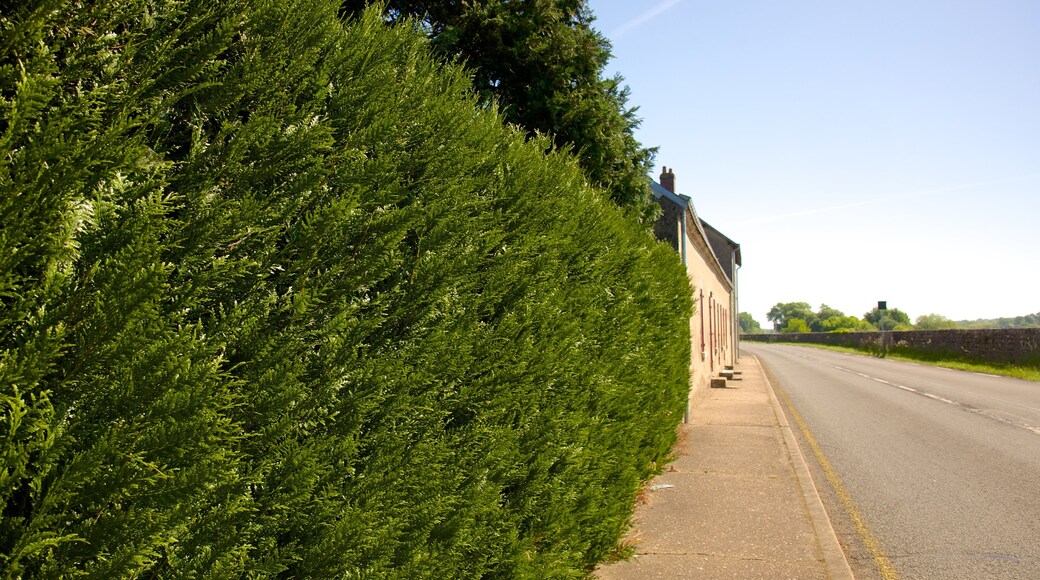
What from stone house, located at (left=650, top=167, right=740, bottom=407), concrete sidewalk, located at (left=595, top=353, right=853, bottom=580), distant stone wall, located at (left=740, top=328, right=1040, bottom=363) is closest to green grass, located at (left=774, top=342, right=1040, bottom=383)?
distant stone wall, located at (left=740, top=328, right=1040, bottom=363)

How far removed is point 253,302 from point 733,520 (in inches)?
224

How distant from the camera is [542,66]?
32.8ft

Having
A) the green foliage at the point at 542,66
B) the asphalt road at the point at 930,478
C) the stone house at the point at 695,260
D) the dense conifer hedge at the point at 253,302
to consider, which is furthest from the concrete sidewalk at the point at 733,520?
the green foliage at the point at 542,66

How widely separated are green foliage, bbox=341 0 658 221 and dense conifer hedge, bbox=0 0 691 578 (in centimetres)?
651

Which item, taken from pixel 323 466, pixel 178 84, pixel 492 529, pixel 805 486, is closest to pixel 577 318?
pixel 492 529

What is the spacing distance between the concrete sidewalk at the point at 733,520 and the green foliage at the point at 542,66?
12.1 ft

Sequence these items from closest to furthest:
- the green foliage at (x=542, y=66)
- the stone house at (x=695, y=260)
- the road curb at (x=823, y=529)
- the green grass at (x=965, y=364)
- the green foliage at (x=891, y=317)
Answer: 1. the road curb at (x=823, y=529)
2. the green foliage at (x=542, y=66)
3. the stone house at (x=695, y=260)
4. the green grass at (x=965, y=364)
5. the green foliage at (x=891, y=317)

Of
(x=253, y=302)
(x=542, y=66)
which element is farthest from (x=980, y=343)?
(x=253, y=302)

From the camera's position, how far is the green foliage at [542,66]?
32.1 feet

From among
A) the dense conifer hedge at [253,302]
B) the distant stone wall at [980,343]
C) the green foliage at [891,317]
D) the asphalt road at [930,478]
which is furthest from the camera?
the green foliage at [891,317]

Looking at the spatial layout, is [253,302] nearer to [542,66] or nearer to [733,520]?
[733,520]

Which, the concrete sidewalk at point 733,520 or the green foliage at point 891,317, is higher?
the green foliage at point 891,317

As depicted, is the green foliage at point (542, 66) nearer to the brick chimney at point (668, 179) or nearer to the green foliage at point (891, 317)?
the brick chimney at point (668, 179)

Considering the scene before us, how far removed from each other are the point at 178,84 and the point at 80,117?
0.37m
